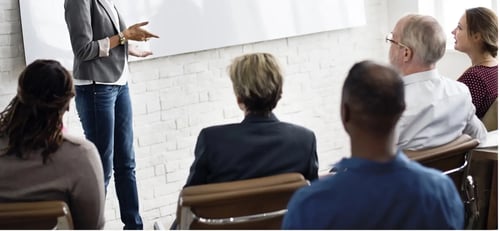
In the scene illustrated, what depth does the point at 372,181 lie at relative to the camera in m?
1.72

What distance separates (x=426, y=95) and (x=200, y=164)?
36.1 inches

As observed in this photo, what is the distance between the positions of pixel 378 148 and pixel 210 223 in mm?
706

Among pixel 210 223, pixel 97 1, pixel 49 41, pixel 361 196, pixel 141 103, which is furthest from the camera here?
pixel 141 103

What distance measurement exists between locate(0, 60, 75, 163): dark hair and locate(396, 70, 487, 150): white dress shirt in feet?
3.89

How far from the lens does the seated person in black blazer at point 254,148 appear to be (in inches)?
98.9

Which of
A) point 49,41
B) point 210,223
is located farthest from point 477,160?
point 49,41

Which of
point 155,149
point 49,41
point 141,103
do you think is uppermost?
point 49,41

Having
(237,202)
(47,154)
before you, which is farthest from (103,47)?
(237,202)

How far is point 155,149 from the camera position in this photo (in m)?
4.54

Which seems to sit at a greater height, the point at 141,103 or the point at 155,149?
the point at 141,103

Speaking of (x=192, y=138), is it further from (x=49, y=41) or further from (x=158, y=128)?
(x=49, y=41)

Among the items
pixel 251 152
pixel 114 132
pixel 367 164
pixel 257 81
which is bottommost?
pixel 114 132

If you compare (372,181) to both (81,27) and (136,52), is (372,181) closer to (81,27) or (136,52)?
(81,27)

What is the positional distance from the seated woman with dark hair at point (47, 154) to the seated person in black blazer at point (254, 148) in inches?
13.3
